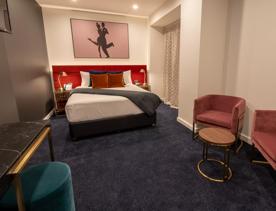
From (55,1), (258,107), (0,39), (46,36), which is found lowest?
(258,107)

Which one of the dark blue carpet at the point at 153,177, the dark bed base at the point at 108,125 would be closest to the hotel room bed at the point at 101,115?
the dark bed base at the point at 108,125

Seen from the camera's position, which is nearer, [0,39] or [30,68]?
[0,39]

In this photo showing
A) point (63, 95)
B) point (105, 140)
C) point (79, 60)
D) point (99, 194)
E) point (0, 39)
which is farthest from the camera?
point (79, 60)

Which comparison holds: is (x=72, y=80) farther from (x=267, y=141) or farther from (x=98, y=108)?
(x=267, y=141)

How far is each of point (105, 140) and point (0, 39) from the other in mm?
2032

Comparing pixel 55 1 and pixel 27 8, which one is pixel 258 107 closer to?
pixel 27 8

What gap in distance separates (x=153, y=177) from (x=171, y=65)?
3604 millimetres

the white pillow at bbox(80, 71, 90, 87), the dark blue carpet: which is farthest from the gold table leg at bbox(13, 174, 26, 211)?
the white pillow at bbox(80, 71, 90, 87)

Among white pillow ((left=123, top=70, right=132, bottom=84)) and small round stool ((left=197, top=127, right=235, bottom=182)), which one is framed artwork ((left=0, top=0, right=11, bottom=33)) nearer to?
small round stool ((left=197, top=127, right=235, bottom=182))

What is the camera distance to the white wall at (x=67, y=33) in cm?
425

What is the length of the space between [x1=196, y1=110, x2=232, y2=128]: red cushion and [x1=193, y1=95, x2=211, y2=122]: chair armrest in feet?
0.21

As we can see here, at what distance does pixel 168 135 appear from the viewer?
117 inches

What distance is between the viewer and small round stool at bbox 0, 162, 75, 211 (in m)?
0.93

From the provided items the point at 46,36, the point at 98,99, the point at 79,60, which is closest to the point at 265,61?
the point at 98,99
